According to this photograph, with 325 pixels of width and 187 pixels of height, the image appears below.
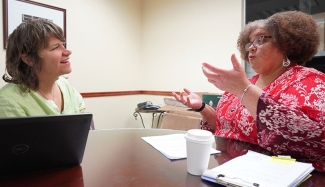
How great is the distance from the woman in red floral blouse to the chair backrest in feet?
2.73

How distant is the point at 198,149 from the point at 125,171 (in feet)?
0.79

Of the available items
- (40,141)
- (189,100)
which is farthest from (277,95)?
(40,141)

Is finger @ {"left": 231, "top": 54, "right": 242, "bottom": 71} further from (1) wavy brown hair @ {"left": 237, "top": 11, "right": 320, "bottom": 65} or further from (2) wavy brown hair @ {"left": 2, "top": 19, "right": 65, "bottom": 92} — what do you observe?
(2) wavy brown hair @ {"left": 2, "top": 19, "right": 65, "bottom": 92}

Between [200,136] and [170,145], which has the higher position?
[200,136]

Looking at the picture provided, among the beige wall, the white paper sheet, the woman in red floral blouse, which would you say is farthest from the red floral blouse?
the beige wall

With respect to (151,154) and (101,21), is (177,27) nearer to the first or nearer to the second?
(101,21)

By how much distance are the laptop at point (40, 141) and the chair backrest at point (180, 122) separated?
1.75 meters

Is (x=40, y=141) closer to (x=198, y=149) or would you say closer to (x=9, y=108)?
(x=198, y=149)

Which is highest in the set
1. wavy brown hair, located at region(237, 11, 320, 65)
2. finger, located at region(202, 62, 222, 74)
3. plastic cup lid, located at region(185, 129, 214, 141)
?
wavy brown hair, located at region(237, 11, 320, 65)

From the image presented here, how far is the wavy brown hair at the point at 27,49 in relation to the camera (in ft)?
4.27

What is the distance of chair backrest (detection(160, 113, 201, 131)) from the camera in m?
2.37

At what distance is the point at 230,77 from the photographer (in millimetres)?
967

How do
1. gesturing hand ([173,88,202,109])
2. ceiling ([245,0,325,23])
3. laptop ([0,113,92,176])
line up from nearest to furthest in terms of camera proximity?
laptop ([0,113,92,176]) < gesturing hand ([173,88,202,109]) < ceiling ([245,0,325,23])

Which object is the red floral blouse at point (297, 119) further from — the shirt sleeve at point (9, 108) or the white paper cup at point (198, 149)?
the shirt sleeve at point (9, 108)
